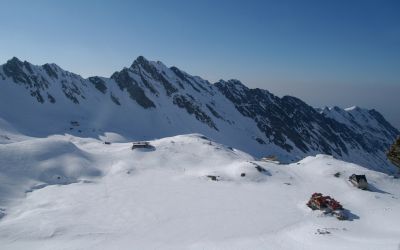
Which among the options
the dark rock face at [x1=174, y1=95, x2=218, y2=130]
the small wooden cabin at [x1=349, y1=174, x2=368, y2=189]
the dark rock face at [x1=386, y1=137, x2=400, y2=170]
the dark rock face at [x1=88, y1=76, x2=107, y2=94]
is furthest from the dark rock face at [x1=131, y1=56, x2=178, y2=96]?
the dark rock face at [x1=386, y1=137, x2=400, y2=170]

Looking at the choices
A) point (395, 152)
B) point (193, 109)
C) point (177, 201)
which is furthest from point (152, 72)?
point (395, 152)

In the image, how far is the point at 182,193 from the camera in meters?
54.9

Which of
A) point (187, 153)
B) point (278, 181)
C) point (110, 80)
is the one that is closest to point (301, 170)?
point (278, 181)

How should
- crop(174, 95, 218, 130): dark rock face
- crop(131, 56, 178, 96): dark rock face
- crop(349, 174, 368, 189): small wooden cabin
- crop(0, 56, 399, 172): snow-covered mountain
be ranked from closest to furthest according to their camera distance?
crop(349, 174, 368, 189): small wooden cabin → crop(0, 56, 399, 172): snow-covered mountain → crop(174, 95, 218, 130): dark rock face → crop(131, 56, 178, 96): dark rock face

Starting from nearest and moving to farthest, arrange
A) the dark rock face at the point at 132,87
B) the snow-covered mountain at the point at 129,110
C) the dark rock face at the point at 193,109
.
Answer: the snow-covered mountain at the point at 129,110 < the dark rock face at the point at 193,109 < the dark rock face at the point at 132,87

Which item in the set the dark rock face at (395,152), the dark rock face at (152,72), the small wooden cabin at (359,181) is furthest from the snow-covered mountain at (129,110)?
the dark rock face at (395,152)

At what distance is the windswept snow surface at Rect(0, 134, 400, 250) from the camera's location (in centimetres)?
3822

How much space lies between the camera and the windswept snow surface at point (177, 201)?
125 feet

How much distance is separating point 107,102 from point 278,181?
114 metres

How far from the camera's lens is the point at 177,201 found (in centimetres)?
5109

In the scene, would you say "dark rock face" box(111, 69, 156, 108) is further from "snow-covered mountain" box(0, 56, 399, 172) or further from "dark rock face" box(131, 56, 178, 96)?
"dark rock face" box(131, 56, 178, 96)

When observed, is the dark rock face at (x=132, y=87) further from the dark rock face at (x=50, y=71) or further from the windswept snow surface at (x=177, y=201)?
the windswept snow surface at (x=177, y=201)

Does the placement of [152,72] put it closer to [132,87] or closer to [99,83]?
[132,87]

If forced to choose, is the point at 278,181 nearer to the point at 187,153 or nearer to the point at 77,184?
the point at 187,153
